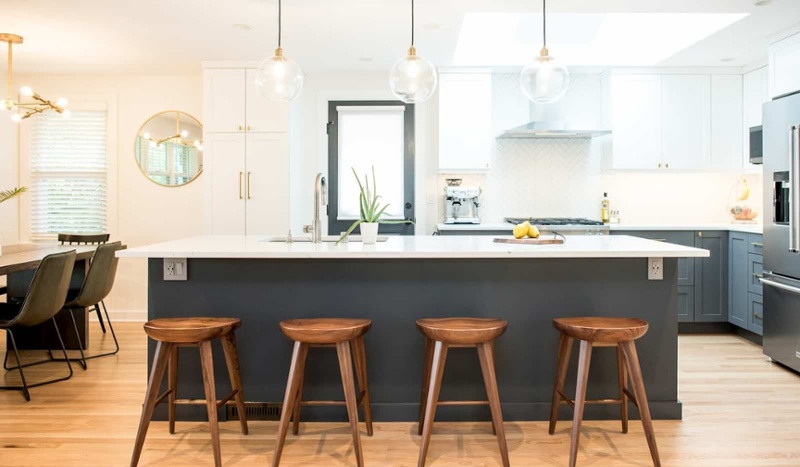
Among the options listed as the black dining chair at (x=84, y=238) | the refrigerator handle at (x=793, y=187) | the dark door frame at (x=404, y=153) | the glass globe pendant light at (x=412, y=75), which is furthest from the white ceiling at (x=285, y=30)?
the black dining chair at (x=84, y=238)

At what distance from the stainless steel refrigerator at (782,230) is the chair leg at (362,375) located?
296 centimetres

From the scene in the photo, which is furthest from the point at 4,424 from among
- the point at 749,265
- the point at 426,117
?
the point at 749,265

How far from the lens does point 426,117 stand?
19.2 ft

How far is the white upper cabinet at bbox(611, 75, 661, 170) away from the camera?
5.53m

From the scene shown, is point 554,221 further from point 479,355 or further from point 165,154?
point 165,154

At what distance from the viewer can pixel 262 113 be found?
5.43 metres

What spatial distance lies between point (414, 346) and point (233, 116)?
129 inches

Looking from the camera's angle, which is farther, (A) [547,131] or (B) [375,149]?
(B) [375,149]

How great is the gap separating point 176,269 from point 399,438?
1418 millimetres

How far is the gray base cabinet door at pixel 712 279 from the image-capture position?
5.22m

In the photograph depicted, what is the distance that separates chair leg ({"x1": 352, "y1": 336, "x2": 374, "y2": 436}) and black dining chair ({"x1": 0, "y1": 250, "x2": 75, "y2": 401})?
2086 millimetres

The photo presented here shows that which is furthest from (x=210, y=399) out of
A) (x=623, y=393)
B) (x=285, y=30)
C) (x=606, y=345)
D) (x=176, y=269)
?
(x=285, y=30)

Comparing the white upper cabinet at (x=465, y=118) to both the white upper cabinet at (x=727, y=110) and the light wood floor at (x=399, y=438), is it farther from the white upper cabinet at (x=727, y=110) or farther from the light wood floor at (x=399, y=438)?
the light wood floor at (x=399, y=438)

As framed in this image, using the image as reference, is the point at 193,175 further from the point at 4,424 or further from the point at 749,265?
the point at 749,265
